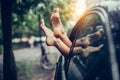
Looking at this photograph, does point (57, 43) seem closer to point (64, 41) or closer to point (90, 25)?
point (64, 41)

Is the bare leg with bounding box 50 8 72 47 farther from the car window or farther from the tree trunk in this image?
the tree trunk

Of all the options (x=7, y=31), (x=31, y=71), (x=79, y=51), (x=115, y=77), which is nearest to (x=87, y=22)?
(x=79, y=51)

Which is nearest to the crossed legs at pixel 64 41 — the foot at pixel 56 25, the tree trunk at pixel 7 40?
the foot at pixel 56 25

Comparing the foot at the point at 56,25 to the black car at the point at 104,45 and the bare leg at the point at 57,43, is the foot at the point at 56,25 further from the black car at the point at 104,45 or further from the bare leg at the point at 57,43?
the black car at the point at 104,45

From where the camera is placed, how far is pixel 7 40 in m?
9.12

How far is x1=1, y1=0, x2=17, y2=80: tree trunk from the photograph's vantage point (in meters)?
9.04

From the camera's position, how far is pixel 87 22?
10.1ft

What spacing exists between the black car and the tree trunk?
595 centimetres

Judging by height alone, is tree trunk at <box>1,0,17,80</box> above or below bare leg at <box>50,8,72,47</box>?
below

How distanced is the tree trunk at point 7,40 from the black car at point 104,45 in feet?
19.5

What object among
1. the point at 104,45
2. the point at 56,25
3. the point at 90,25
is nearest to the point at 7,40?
the point at 56,25

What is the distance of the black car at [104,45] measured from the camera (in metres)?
2.23

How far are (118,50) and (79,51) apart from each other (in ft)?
2.98

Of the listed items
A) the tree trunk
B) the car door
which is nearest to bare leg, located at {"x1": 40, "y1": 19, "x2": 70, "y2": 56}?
the car door
